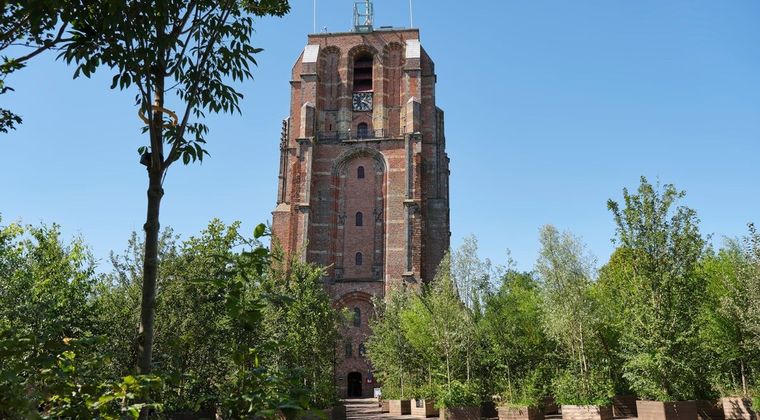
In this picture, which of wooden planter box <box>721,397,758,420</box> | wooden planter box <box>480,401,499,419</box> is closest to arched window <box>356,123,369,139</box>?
wooden planter box <box>480,401,499,419</box>

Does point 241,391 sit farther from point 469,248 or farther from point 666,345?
point 469,248

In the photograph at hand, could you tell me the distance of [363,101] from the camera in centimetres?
4806

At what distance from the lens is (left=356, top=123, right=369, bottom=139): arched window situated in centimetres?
4675

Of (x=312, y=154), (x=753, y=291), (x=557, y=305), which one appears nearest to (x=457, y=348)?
(x=557, y=305)

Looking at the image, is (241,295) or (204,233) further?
(204,233)

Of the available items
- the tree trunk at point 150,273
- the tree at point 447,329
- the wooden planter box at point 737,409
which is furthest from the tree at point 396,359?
the tree trunk at point 150,273

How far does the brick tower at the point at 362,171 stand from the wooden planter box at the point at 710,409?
23.4 meters

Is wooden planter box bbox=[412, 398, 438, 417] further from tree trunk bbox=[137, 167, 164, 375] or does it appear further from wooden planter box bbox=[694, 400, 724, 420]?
tree trunk bbox=[137, 167, 164, 375]

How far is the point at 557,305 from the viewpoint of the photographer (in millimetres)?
22750

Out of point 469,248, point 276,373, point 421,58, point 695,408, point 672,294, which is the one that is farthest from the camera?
point 421,58

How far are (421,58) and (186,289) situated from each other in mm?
38394

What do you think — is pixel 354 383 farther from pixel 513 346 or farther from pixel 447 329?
pixel 447 329

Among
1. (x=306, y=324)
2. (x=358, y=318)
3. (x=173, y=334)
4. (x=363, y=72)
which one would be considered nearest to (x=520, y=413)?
(x=306, y=324)

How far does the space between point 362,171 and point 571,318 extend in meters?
26.5
